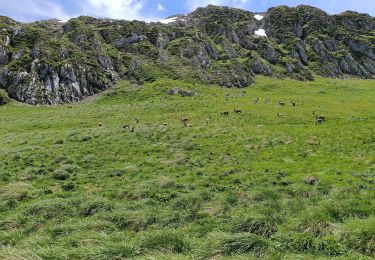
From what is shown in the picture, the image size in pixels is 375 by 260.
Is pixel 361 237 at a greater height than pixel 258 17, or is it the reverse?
pixel 258 17

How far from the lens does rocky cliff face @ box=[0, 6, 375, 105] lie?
98062 millimetres

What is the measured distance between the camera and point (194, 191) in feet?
71.5

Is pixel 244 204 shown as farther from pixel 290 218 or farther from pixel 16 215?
pixel 16 215

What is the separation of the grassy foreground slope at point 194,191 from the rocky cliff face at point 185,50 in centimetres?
5467

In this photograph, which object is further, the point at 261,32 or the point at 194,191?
the point at 261,32

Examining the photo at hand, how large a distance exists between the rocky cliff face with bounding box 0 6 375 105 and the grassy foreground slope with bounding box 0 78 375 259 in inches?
2152

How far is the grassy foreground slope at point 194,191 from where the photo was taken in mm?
12922

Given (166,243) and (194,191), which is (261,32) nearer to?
(194,191)

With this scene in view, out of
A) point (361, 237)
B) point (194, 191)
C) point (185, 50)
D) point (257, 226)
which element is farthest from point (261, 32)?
point (361, 237)

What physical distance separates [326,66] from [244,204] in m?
149

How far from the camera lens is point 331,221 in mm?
15016

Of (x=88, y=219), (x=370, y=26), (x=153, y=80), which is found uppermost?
(x=370, y=26)

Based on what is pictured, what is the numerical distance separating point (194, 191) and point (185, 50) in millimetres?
113216

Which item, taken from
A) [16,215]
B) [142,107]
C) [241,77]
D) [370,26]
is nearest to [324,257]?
[16,215]
